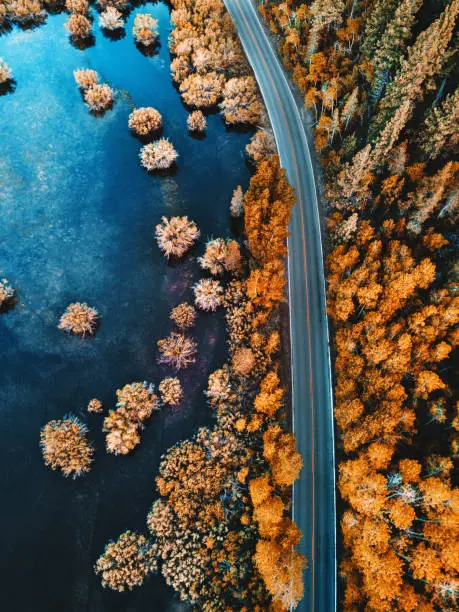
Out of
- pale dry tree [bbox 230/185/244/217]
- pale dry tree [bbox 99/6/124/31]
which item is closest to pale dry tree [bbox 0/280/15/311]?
pale dry tree [bbox 230/185/244/217]

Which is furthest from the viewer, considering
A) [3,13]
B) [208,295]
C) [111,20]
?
[111,20]

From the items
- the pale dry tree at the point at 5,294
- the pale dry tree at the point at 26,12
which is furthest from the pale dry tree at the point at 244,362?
the pale dry tree at the point at 26,12

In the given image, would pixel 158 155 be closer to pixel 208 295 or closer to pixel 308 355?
pixel 208 295

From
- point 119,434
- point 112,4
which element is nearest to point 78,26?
point 112,4

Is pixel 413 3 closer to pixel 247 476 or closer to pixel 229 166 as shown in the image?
pixel 229 166

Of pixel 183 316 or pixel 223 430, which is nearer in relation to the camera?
pixel 223 430

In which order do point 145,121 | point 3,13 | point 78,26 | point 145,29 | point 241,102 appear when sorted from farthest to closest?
1. point 3,13
2. point 78,26
3. point 145,29
4. point 241,102
5. point 145,121
